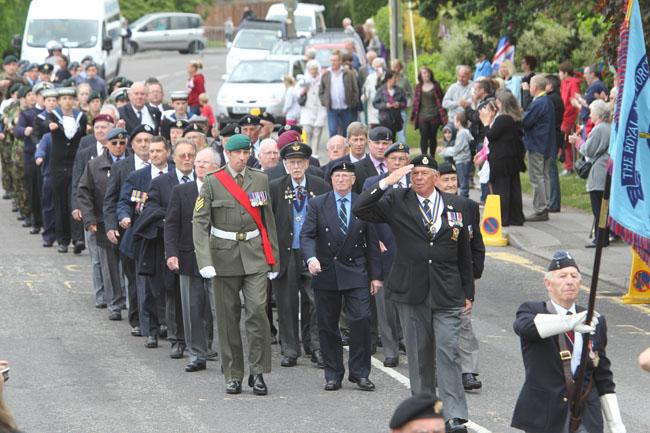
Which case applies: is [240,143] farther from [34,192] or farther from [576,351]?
[34,192]

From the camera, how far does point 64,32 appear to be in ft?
136

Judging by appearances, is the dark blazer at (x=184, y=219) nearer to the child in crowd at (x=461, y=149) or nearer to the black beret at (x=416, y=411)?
the black beret at (x=416, y=411)

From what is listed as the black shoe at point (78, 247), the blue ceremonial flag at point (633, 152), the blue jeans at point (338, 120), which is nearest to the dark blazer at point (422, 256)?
the blue ceremonial flag at point (633, 152)

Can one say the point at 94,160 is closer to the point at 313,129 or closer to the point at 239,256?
the point at 239,256

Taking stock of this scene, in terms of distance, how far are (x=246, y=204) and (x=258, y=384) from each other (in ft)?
4.78

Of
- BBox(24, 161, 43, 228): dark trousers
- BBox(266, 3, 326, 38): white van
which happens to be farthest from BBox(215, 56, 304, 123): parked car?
BBox(266, 3, 326, 38): white van

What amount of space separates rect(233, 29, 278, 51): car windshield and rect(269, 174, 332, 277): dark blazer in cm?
3166

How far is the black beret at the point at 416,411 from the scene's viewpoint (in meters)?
5.77

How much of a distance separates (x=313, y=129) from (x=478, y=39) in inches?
146

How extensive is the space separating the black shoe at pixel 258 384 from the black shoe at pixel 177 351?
Answer: 5.37 feet

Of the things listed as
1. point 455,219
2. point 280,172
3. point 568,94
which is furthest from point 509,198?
point 455,219

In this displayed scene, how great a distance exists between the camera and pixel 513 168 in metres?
21.2

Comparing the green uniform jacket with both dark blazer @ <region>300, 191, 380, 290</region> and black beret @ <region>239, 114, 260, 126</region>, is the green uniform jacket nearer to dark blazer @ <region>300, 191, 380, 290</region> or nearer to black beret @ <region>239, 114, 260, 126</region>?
dark blazer @ <region>300, 191, 380, 290</region>

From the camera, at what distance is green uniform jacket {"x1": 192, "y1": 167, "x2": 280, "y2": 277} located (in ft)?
40.0
